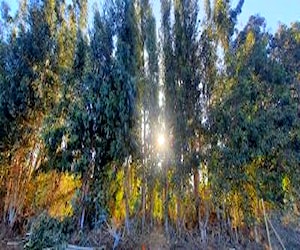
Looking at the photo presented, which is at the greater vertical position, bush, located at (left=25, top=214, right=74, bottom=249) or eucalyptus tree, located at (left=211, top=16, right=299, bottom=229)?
eucalyptus tree, located at (left=211, top=16, right=299, bottom=229)

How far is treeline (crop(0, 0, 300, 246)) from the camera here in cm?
797

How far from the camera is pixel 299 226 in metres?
9.84

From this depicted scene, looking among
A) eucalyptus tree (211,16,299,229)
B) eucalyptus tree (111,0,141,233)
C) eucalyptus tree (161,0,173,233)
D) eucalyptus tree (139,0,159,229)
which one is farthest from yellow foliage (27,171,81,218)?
eucalyptus tree (211,16,299,229)

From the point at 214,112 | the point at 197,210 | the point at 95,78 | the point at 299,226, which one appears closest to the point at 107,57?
the point at 95,78

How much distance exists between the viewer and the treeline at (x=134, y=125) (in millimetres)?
7973

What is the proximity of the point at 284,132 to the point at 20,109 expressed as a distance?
22.1ft

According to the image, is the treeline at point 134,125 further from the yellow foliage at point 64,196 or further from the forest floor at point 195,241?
the forest floor at point 195,241

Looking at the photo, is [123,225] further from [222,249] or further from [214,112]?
[214,112]

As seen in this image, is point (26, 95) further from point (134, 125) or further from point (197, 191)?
point (197, 191)

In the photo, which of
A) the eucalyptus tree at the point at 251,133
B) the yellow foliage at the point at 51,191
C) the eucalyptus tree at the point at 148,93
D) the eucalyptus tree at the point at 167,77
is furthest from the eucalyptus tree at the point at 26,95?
the eucalyptus tree at the point at 251,133

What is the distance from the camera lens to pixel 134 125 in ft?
26.9

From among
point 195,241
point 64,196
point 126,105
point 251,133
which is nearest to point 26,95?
point 126,105

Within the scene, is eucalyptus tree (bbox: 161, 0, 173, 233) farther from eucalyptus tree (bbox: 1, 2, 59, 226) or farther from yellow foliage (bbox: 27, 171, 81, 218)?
eucalyptus tree (bbox: 1, 2, 59, 226)

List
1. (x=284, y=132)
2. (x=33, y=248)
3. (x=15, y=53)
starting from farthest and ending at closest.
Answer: (x=284, y=132), (x=15, y=53), (x=33, y=248)
